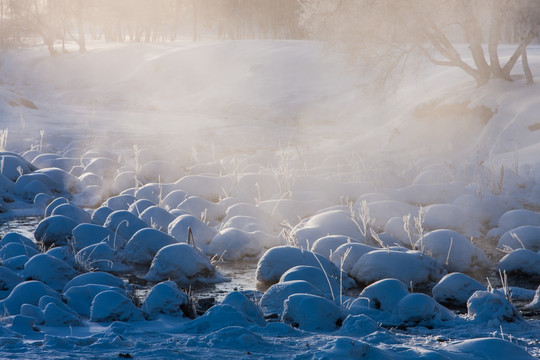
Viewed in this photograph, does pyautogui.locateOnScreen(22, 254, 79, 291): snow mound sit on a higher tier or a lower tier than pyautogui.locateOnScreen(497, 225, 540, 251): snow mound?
higher

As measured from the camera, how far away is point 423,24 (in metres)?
13.4

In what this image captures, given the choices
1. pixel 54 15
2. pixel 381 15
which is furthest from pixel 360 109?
pixel 54 15

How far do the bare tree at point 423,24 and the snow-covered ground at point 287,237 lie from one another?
767 millimetres

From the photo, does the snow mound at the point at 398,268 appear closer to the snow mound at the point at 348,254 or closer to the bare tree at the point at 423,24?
the snow mound at the point at 348,254

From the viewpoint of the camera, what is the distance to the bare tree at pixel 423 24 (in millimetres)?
12797

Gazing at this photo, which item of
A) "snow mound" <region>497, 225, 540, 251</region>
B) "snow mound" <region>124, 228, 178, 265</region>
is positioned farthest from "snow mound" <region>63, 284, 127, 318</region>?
"snow mound" <region>497, 225, 540, 251</region>

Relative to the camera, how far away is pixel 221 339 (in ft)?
11.5

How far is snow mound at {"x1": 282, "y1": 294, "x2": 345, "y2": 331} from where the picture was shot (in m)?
3.90

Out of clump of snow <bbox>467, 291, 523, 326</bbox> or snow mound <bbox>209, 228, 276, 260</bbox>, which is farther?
snow mound <bbox>209, 228, 276, 260</bbox>

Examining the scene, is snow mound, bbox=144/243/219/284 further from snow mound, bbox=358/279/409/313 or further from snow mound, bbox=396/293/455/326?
snow mound, bbox=396/293/455/326

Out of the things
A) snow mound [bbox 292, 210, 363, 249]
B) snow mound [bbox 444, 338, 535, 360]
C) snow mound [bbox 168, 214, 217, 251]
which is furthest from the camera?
snow mound [bbox 168, 214, 217, 251]

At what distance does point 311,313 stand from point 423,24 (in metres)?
10.7

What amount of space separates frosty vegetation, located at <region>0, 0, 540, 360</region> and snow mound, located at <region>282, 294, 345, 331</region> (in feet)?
0.04

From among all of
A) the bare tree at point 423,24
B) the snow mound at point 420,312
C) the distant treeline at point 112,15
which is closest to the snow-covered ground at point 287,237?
the snow mound at point 420,312
